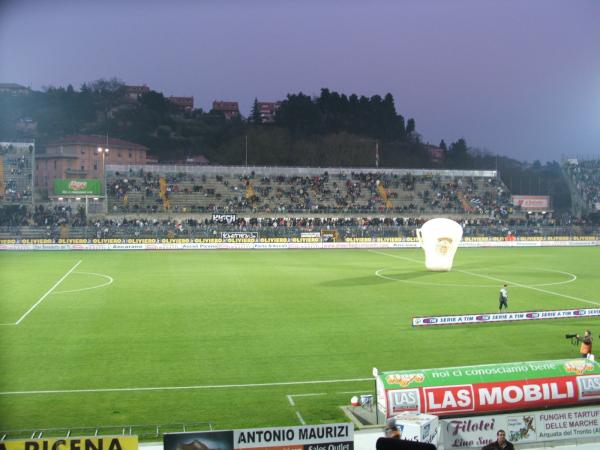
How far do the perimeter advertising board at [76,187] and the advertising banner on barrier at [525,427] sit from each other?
2591 inches

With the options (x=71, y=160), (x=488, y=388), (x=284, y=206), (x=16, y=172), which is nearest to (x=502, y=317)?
(x=488, y=388)

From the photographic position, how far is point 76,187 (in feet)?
240

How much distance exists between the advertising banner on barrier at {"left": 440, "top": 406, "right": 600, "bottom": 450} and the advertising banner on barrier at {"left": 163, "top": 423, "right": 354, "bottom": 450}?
2.39m

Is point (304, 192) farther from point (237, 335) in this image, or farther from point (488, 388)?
point (488, 388)

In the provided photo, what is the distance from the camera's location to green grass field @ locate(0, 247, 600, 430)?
16641 millimetres

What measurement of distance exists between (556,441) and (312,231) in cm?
5245

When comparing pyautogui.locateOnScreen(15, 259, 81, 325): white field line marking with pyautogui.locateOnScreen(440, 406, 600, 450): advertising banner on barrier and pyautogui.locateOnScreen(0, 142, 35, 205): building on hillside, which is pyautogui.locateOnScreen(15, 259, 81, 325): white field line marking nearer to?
pyautogui.locateOnScreen(440, 406, 600, 450): advertising banner on barrier

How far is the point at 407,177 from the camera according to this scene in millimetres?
86375

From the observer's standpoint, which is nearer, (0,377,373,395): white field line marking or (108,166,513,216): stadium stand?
(0,377,373,395): white field line marking

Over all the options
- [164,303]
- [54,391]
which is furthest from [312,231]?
[54,391]

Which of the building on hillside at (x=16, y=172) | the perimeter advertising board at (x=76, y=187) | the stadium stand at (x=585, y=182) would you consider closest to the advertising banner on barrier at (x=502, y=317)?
the perimeter advertising board at (x=76, y=187)

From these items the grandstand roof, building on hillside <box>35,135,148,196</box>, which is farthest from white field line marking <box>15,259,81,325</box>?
the grandstand roof

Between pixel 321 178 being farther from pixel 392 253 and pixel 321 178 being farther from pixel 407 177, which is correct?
pixel 392 253

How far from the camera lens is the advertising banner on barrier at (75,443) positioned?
10.5m
